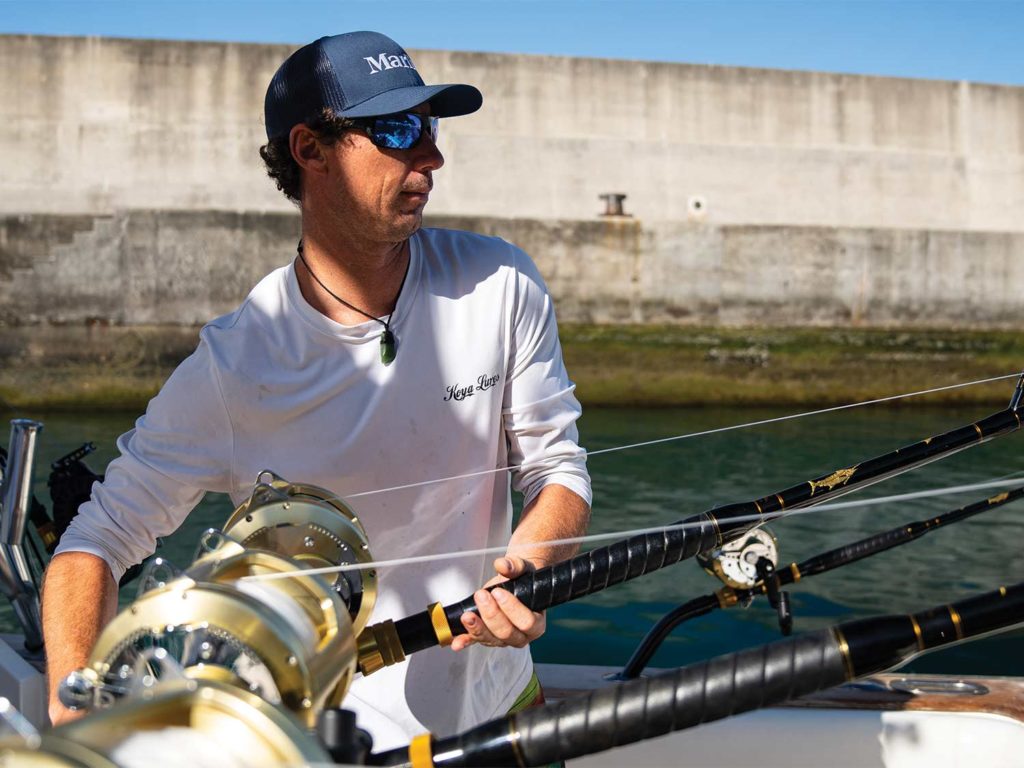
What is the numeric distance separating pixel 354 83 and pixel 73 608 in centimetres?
94

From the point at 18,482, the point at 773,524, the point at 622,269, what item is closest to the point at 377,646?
the point at 18,482

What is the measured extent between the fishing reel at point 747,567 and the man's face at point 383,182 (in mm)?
1584

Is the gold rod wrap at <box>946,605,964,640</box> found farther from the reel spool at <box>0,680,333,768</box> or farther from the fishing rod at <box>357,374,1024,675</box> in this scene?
the reel spool at <box>0,680,333,768</box>

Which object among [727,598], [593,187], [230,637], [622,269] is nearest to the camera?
[230,637]

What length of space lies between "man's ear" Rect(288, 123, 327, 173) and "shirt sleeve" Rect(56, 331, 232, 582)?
1.19 feet

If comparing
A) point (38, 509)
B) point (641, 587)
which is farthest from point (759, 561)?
point (641, 587)

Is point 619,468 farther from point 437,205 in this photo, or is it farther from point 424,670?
point 424,670

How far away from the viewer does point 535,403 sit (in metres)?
2.02

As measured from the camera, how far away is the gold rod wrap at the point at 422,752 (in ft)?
3.55

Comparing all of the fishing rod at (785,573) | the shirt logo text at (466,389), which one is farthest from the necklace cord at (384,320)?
the fishing rod at (785,573)

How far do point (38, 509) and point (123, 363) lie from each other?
8849 millimetres

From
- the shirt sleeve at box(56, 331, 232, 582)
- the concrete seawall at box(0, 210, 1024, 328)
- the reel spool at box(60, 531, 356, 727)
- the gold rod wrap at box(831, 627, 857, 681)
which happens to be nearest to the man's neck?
the shirt sleeve at box(56, 331, 232, 582)

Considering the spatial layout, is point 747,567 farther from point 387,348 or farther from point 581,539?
point 387,348

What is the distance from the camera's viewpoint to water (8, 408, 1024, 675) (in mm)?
5609
